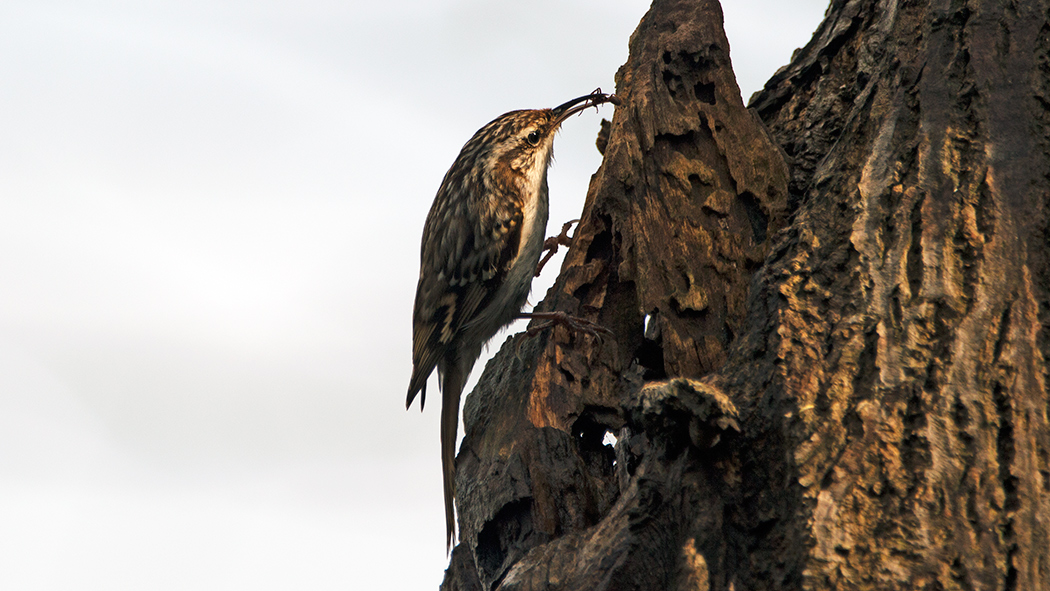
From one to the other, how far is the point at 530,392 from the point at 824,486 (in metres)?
1.13

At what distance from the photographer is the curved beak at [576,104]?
11.8 feet

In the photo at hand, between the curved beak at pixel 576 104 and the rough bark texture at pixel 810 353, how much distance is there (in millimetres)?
1027

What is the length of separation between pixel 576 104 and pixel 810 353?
2.45 m

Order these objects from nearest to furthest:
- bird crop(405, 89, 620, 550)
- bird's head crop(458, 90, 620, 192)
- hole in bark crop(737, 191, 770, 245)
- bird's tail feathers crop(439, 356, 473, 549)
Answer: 1. hole in bark crop(737, 191, 770, 245)
2. bird's tail feathers crop(439, 356, 473, 549)
3. bird crop(405, 89, 620, 550)
4. bird's head crop(458, 90, 620, 192)

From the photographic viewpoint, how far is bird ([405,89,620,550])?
3562 mm

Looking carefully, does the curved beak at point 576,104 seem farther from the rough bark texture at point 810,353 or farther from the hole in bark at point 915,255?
the hole in bark at point 915,255

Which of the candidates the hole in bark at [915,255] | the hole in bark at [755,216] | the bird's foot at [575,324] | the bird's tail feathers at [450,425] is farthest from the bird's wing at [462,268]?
the hole in bark at [915,255]

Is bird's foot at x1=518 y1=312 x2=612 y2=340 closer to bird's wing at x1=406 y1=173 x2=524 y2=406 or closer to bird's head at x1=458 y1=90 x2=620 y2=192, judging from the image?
bird's wing at x1=406 y1=173 x2=524 y2=406

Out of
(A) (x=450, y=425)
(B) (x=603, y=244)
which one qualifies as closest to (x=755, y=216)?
(B) (x=603, y=244)

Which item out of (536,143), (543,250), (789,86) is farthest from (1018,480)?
(536,143)

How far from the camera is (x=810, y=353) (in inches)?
63.0

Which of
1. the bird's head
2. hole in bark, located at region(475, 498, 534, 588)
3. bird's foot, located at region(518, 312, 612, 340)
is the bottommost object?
hole in bark, located at region(475, 498, 534, 588)

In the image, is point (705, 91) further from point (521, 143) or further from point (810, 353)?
point (521, 143)

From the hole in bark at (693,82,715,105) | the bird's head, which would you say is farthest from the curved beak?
the hole in bark at (693,82,715,105)
